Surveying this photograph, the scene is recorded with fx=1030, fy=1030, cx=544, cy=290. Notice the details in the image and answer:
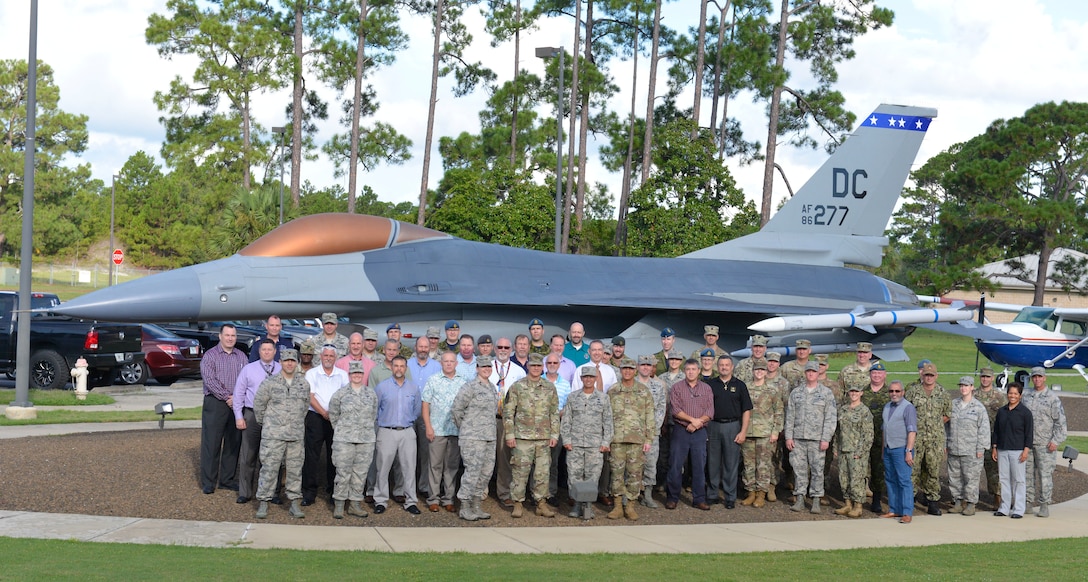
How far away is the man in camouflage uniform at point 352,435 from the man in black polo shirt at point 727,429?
11.6 ft

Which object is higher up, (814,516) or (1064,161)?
(1064,161)

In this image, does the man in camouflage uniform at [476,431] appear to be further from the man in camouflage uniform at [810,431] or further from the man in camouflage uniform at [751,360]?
the man in camouflage uniform at [810,431]

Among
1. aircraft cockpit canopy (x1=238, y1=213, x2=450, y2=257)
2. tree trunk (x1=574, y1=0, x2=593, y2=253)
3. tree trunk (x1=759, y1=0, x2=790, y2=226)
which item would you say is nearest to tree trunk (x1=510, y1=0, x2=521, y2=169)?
tree trunk (x1=574, y1=0, x2=593, y2=253)

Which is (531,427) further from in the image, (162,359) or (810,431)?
(162,359)

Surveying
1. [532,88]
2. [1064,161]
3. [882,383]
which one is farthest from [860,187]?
[1064,161]

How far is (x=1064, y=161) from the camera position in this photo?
4528 cm

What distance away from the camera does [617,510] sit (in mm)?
10203

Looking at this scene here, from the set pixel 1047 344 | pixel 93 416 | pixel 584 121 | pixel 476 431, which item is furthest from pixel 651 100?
pixel 476 431

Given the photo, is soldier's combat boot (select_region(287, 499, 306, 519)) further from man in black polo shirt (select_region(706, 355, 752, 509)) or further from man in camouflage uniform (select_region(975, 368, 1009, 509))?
man in camouflage uniform (select_region(975, 368, 1009, 509))

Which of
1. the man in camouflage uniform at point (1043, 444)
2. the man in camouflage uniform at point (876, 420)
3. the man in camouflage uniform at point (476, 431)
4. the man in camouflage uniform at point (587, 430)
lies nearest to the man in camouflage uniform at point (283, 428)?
the man in camouflage uniform at point (476, 431)

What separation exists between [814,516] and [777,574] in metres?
3.23

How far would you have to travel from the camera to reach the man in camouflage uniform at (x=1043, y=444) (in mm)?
11102

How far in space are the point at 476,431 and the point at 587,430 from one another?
1080mm

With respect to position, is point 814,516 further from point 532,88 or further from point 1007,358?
point 532,88
